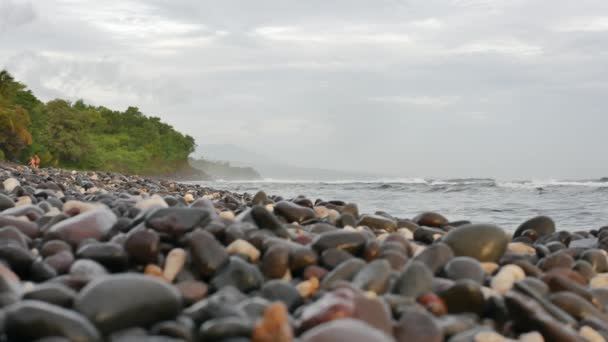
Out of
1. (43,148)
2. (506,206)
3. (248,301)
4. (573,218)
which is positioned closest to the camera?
(248,301)

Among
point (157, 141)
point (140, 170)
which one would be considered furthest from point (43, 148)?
point (157, 141)

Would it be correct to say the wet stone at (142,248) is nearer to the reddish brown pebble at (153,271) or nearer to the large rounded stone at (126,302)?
the reddish brown pebble at (153,271)

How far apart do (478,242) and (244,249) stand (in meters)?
1.37

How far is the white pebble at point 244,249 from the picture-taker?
3.17 metres

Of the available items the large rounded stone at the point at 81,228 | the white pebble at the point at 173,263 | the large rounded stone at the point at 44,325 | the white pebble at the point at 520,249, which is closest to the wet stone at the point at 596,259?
the white pebble at the point at 520,249

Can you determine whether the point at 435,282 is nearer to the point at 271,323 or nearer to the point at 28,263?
the point at 271,323

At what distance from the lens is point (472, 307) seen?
2701mm

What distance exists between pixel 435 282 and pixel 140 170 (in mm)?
62321

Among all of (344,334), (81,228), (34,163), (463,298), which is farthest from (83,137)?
(344,334)

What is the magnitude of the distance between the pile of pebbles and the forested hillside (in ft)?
122

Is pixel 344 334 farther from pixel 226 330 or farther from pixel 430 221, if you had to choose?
pixel 430 221

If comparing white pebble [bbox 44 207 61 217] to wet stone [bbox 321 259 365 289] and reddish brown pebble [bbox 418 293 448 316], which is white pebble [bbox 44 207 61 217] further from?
reddish brown pebble [bbox 418 293 448 316]

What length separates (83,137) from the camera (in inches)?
2037

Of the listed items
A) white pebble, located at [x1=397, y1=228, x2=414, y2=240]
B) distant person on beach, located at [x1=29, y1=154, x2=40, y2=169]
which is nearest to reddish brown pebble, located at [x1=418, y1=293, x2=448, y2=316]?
white pebble, located at [x1=397, y1=228, x2=414, y2=240]
